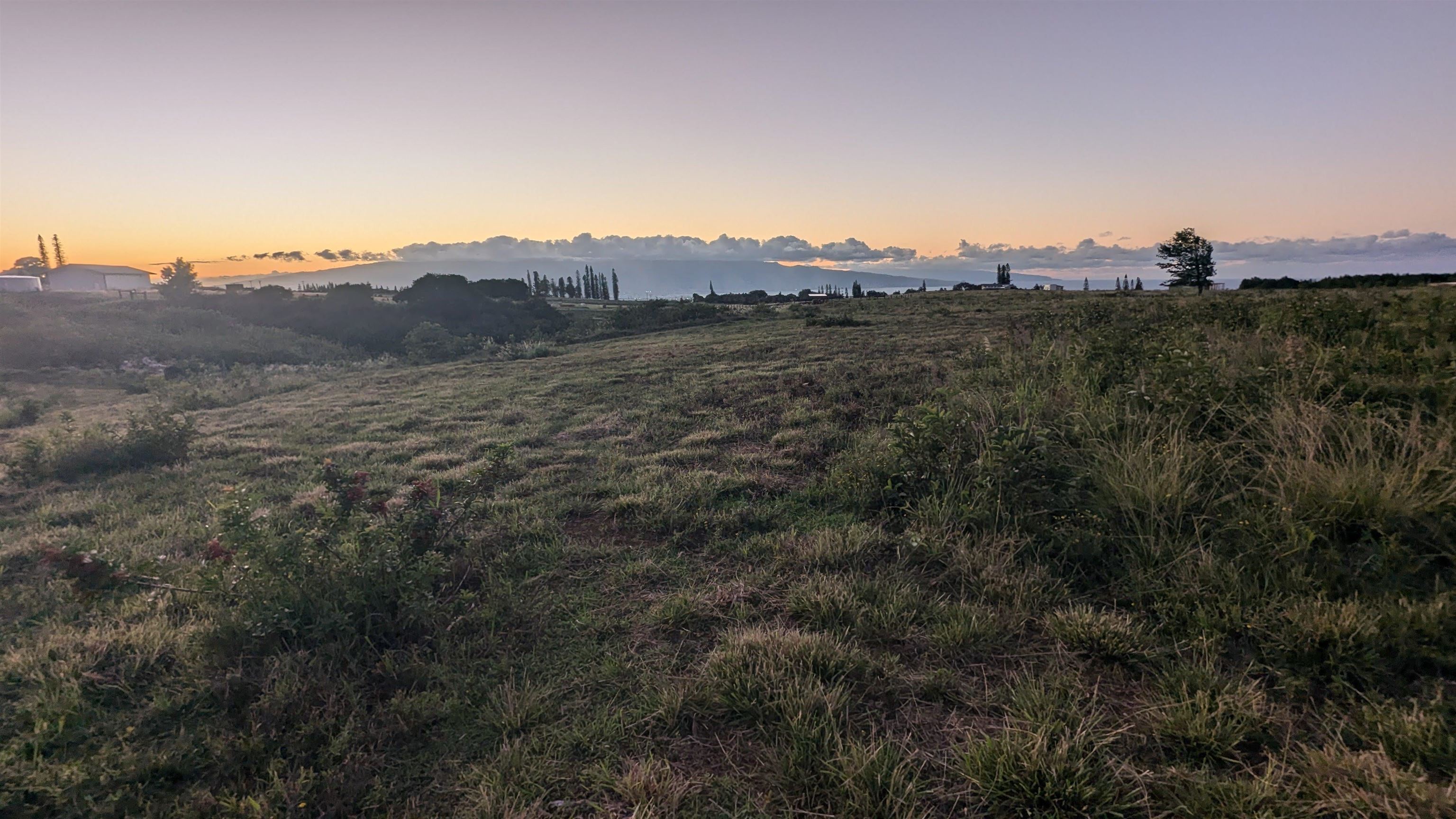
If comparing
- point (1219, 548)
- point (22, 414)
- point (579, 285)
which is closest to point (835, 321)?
point (1219, 548)

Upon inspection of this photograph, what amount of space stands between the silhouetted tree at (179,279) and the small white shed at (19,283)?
392 inches

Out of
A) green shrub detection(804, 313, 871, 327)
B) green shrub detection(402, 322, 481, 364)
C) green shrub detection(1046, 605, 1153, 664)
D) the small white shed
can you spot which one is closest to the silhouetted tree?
the small white shed

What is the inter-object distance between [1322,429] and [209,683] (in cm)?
716

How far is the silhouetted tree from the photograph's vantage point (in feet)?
151

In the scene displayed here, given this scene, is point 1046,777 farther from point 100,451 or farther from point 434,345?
point 434,345

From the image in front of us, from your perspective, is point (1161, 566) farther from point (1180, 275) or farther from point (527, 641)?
point (1180, 275)

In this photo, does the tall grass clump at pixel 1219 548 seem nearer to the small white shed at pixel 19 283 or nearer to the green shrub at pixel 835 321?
the green shrub at pixel 835 321

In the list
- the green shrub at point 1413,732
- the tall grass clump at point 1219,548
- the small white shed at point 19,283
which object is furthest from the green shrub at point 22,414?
the small white shed at point 19,283

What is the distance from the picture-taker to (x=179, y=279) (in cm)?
4928

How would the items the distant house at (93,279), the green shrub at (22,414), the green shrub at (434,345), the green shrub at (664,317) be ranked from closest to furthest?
the green shrub at (22,414), the green shrub at (434,345), the green shrub at (664,317), the distant house at (93,279)

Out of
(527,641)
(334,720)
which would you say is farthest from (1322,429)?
(334,720)

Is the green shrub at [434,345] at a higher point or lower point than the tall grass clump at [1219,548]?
higher

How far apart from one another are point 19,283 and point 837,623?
85.9m

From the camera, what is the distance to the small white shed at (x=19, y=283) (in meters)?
50.9
